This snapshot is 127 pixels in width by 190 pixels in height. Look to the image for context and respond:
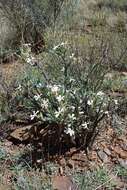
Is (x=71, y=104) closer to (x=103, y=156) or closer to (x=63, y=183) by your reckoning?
(x=103, y=156)

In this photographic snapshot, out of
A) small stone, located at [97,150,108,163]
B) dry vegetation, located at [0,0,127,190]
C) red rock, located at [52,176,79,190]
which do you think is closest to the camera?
red rock, located at [52,176,79,190]

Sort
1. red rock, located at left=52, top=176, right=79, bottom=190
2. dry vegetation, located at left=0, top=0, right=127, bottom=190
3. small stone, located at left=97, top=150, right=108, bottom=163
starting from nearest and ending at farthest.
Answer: red rock, located at left=52, top=176, right=79, bottom=190, dry vegetation, located at left=0, top=0, right=127, bottom=190, small stone, located at left=97, top=150, right=108, bottom=163

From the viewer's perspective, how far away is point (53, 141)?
4.32 metres

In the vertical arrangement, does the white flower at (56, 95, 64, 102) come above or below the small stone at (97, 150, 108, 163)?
above

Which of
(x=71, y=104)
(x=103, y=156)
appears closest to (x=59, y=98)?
(x=71, y=104)

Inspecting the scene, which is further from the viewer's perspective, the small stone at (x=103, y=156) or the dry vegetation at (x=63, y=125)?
the small stone at (x=103, y=156)

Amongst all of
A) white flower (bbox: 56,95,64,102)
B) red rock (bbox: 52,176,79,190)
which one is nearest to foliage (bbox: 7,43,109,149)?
white flower (bbox: 56,95,64,102)

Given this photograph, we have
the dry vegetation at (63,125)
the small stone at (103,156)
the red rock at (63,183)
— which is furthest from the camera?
the small stone at (103,156)

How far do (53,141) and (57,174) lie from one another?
0.35 m

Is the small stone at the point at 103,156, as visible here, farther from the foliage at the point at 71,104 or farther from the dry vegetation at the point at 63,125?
the foliage at the point at 71,104

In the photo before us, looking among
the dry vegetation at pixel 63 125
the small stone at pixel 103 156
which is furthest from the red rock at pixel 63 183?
the small stone at pixel 103 156

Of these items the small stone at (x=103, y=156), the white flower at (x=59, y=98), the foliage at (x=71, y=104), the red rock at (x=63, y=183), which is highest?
the white flower at (x=59, y=98)

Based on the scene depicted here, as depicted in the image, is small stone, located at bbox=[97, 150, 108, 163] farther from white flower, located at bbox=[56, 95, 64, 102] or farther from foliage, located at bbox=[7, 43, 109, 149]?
white flower, located at bbox=[56, 95, 64, 102]

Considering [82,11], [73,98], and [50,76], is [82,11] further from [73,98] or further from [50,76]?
[73,98]
